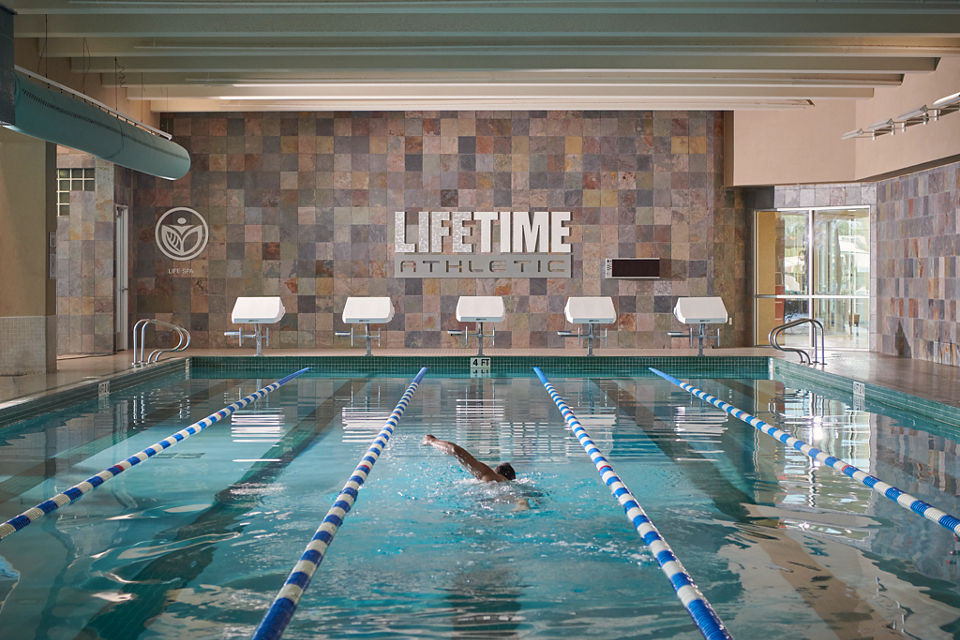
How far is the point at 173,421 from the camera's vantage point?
803 cm

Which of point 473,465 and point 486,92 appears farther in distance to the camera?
point 486,92

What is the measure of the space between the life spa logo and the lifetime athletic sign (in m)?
2.84

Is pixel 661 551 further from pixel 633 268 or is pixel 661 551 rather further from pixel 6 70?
pixel 633 268

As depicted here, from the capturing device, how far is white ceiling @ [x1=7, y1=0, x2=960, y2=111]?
792cm

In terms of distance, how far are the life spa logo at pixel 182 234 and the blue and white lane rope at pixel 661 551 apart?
8.34m

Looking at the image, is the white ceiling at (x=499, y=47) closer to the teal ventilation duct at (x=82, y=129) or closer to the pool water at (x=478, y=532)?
the teal ventilation duct at (x=82, y=129)

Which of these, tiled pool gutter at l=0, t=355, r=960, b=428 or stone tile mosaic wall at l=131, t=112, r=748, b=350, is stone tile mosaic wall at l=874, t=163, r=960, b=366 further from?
stone tile mosaic wall at l=131, t=112, r=748, b=350

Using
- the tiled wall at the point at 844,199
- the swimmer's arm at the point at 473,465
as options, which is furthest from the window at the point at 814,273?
the swimmer's arm at the point at 473,465

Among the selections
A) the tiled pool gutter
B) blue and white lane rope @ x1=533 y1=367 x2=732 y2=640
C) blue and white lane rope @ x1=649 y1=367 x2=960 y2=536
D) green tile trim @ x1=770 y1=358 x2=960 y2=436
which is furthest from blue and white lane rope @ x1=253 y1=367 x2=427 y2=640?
the tiled pool gutter

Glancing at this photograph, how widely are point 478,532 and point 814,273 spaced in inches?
406

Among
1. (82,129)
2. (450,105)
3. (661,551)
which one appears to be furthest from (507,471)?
(450,105)

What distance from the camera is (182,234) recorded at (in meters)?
14.2

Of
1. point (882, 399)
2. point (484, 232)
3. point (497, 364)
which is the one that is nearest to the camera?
point (882, 399)

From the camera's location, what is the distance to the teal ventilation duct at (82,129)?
7645 millimetres
